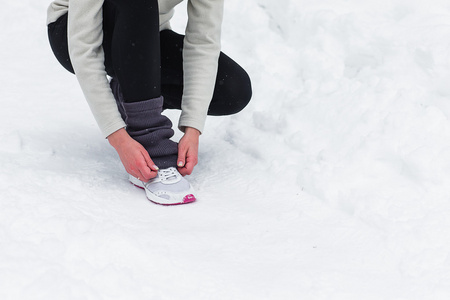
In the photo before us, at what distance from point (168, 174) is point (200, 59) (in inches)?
14.2

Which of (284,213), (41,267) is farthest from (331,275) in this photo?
(41,267)

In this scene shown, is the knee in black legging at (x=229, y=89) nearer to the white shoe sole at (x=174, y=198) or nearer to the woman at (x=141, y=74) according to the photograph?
the woman at (x=141, y=74)

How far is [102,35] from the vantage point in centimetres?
151

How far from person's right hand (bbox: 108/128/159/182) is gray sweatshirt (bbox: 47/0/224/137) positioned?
2 centimetres

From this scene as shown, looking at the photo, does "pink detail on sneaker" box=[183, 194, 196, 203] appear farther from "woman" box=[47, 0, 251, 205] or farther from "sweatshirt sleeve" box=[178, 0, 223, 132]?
"sweatshirt sleeve" box=[178, 0, 223, 132]

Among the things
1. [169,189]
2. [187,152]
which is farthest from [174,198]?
[187,152]

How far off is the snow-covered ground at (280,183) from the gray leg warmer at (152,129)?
0.13 metres

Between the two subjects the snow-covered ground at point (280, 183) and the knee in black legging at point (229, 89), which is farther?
the knee in black legging at point (229, 89)

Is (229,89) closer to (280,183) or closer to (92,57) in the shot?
(280,183)

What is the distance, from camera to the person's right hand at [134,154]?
1497 mm

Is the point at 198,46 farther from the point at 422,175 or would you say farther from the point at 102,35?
the point at 422,175

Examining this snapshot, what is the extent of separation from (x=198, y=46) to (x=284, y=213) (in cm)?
56

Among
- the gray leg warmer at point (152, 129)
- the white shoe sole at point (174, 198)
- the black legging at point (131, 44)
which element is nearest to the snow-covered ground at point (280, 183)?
the white shoe sole at point (174, 198)

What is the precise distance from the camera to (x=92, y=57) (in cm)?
148
